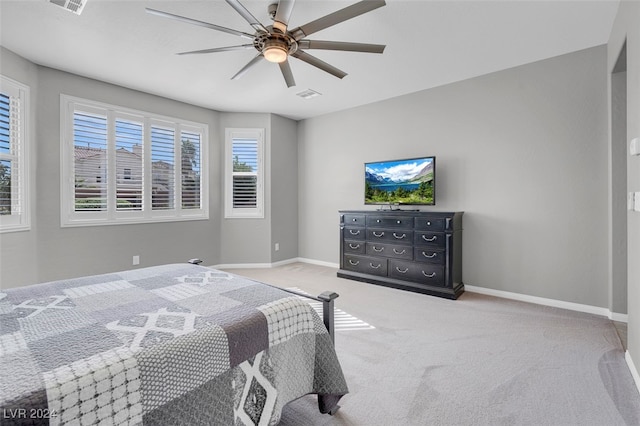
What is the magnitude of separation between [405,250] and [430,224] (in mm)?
496

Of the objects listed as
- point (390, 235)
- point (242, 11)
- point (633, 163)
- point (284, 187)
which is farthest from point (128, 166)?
point (633, 163)

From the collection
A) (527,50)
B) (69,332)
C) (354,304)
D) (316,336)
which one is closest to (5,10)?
(69,332)

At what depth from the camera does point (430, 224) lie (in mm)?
3871

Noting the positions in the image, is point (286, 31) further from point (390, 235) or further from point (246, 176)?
point (246, 176)

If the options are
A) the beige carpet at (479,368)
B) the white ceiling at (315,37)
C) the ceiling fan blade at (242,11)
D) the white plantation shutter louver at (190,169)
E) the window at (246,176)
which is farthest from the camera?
the window at (246,176)

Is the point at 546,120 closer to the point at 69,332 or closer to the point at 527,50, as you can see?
the point at 527,50

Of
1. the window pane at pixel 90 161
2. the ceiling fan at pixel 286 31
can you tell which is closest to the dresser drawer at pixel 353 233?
the ceiling fan at pixel 286 31

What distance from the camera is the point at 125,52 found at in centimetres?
327

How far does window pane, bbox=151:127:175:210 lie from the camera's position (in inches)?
183

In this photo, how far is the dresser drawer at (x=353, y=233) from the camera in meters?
4.57

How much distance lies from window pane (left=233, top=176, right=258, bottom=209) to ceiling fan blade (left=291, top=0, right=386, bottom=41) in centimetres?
358

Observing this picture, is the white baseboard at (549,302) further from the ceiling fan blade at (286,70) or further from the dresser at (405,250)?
the ceiling fan blade at (286,70)

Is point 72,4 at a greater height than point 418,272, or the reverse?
point 72,4

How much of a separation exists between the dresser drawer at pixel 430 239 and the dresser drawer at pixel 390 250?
172 millimetres
